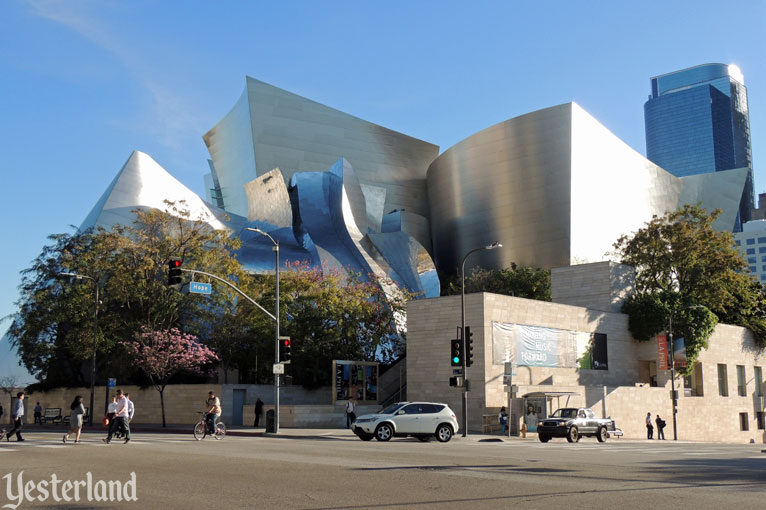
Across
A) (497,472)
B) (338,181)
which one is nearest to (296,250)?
(338,181)

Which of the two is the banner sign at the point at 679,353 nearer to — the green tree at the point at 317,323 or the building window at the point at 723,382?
the building window at the point at 723,382

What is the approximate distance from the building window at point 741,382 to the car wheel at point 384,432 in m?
36.7

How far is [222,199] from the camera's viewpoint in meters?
88.6

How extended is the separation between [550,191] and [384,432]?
47829 mm

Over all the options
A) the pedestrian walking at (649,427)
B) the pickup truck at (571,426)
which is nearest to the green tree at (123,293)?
the pickup truck at (571,426)

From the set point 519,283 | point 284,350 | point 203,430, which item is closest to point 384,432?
point 284,350

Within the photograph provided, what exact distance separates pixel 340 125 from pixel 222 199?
16514mm

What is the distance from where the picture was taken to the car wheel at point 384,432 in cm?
2783

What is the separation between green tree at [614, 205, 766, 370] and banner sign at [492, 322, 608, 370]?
5426 mm

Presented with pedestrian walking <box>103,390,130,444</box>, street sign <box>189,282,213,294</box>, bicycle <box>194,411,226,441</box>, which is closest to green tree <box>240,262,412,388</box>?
street sign <box>189,282,213,294</box>

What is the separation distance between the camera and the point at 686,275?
5278 cm

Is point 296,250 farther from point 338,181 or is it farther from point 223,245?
point 223,245

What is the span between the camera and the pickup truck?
98.8ft

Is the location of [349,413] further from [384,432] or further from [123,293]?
[123,293]
